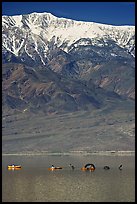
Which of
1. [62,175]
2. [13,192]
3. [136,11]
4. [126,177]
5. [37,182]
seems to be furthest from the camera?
[62,175]

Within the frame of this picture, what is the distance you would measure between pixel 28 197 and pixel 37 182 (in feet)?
90.3

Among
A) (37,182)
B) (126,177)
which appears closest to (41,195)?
(37,182)

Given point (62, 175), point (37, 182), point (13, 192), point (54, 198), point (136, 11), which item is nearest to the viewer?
point (136, 11)

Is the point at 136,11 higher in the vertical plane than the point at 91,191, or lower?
higher

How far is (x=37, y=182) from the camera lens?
325 feet

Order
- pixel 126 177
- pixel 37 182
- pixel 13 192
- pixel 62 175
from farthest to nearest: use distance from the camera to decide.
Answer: pixel 62 175, pixel 126 177, pixel 37 182, pixel 13 192

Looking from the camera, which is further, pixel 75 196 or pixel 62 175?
pixel 62 175

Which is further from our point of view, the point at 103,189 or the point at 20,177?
the point at 20,177

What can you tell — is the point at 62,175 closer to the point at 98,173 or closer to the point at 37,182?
the point at 98,173

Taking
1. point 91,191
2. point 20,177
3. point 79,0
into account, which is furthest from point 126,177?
point 79,0

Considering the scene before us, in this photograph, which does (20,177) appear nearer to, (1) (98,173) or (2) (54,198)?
(1) (98,173)

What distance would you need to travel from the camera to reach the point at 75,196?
71250mm

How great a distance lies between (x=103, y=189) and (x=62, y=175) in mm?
36957

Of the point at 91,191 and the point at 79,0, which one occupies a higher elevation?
the point at 79,0
